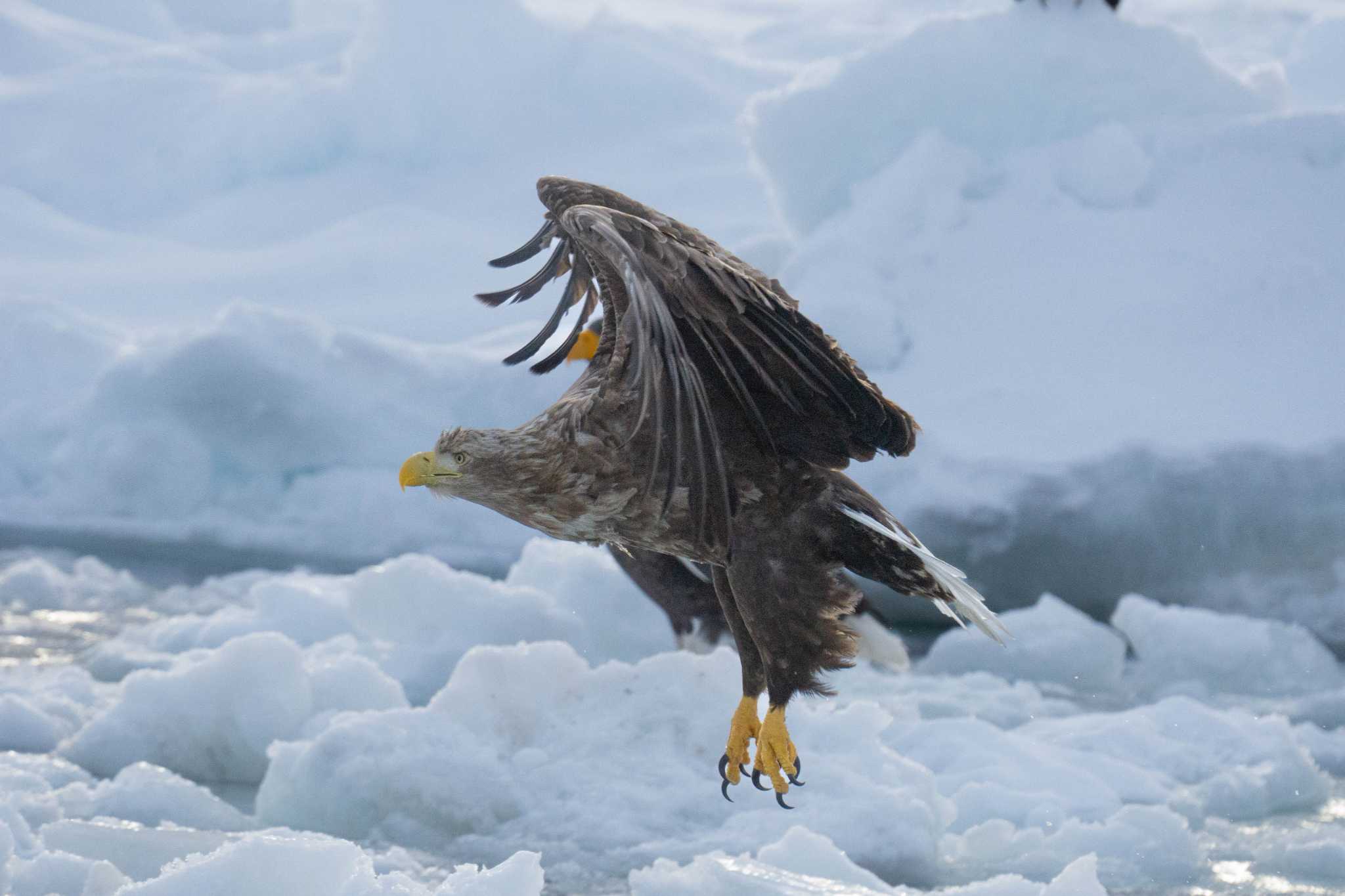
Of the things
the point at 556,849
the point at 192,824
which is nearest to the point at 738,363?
the point at 556,849

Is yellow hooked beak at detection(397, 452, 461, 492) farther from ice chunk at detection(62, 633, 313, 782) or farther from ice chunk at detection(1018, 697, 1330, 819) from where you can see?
ice chunk at detection(1018, 697, 1330, 819)

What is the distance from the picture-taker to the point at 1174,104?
328 inches

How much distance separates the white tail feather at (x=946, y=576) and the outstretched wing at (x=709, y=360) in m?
0.12

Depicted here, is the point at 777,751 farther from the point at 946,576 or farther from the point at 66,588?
the point at 66,588

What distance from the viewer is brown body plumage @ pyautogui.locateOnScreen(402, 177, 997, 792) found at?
2336 mm

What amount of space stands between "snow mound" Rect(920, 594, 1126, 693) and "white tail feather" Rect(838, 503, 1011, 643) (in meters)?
3.65

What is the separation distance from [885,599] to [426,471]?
5.53 metres

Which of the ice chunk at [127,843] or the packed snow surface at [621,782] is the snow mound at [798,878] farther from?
the ice chunk at [127,843]

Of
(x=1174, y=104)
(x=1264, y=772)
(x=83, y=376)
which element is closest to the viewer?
(x=1264, y=772)

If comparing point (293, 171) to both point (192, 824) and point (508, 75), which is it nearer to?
point (508, 75)

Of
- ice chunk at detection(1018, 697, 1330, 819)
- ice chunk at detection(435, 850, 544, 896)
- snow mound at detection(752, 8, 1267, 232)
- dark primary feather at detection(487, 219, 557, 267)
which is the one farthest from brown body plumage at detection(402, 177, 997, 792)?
snow mound at detection(752, 8, 1267, 232)

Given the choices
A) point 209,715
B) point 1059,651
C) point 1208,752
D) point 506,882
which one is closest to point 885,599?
point 1059,651

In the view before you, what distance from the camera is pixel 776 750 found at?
2.67 meters

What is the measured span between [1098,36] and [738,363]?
6865 mm
